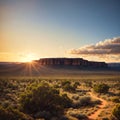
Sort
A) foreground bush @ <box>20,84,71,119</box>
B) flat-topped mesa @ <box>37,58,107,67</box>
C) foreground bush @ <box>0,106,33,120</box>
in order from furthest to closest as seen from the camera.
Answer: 1. flat-topped mesa @ <box>37,58,107,67</box>
2. foreground bush @ <box>20,84,71,119</box>
3. foreground bush @ <box>0,106,33,120</box>

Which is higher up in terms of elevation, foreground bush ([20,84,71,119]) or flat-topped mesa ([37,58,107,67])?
flat-topped mesa ([37,58,107,67])

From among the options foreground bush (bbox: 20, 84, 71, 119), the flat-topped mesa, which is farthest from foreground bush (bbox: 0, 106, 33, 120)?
the flat-topped mesa

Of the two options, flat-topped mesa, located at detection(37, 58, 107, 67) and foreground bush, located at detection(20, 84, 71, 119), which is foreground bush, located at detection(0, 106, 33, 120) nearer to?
foreground bush, located at detection(20, 84, 71, 119)

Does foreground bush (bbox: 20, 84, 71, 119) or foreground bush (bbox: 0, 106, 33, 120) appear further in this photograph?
foreground bush (bbox: 20, 84, 71, 119)

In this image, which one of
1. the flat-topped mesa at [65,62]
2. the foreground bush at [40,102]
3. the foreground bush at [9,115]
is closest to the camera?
the foreground bush at [9,115]

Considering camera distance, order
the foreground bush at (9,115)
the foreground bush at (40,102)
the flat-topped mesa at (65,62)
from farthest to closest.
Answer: the flat-topped mesa at (65,62) < the foreground bush at (40,102) < the foreground bush at (9,115)

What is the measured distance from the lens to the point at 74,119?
19766mm

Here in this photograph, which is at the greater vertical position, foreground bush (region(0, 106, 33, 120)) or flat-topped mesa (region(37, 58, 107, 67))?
flat-topped mesa (region(37, 58, 107, 67))

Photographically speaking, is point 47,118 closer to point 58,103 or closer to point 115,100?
point 58,103

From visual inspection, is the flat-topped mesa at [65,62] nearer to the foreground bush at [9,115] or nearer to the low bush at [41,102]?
the low bush at [41,102]

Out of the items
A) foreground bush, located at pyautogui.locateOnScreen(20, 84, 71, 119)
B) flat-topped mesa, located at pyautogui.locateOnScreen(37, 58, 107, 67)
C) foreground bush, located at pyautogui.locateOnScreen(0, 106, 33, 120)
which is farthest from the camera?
flat-topped mesa, located at pyautogui.locateOnScreen(37, 58, 107, 67)

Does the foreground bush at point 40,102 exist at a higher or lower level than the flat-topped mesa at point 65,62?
lower

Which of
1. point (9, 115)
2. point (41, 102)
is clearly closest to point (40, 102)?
point (41, 102)

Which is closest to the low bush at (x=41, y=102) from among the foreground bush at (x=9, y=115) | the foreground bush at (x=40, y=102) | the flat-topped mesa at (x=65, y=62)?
the foreground bush at (x=40, y=102)
